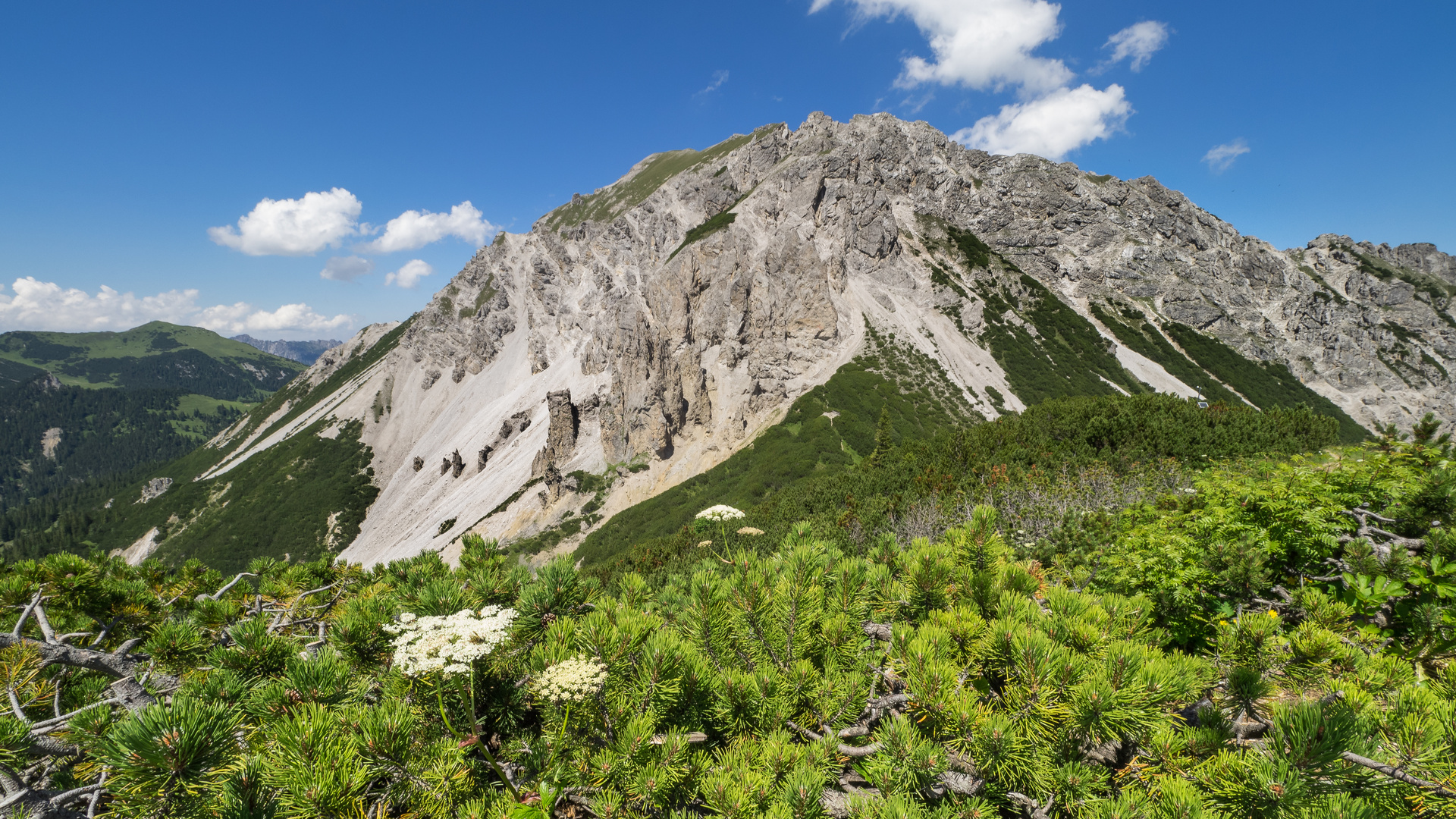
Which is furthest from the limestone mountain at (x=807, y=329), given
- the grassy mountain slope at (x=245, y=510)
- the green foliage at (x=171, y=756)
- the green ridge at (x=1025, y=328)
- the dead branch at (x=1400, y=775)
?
the green foliage at (x=171, y=756)

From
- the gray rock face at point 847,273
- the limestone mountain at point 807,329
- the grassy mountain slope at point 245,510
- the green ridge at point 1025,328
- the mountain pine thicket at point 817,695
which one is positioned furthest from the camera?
the grassy mountain slope at point 245,510

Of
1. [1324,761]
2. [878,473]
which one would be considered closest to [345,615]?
[1324,761]

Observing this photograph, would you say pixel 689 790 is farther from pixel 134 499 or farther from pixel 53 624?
pixel 134 499

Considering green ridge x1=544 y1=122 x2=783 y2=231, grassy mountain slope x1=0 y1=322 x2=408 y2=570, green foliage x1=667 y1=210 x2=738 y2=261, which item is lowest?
grassy mountain slope x1=0 y1=322 x2=408 y2=570

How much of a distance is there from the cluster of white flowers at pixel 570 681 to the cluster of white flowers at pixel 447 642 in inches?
15.2

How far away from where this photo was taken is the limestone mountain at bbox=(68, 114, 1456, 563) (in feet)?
282

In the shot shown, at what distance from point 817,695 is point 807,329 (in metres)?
85.6

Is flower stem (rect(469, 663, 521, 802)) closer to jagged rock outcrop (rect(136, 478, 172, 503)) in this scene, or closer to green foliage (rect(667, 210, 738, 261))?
green foliage (rect(667, 210, 738, 261))

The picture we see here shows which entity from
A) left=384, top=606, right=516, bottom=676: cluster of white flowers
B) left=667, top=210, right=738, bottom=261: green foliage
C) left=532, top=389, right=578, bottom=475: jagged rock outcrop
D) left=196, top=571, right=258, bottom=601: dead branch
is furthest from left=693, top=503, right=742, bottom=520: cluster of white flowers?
left=667, top=210, right=738, bottom=261: green foliage

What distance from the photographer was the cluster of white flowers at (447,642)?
3.03m

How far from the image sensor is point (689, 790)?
3.09m

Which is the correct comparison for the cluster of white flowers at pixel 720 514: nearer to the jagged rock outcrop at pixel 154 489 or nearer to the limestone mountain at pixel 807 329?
the limestone mountain at pixel 807 329

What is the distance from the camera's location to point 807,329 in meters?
86.9

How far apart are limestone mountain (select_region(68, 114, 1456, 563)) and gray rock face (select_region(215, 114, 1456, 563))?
22.8 inches
